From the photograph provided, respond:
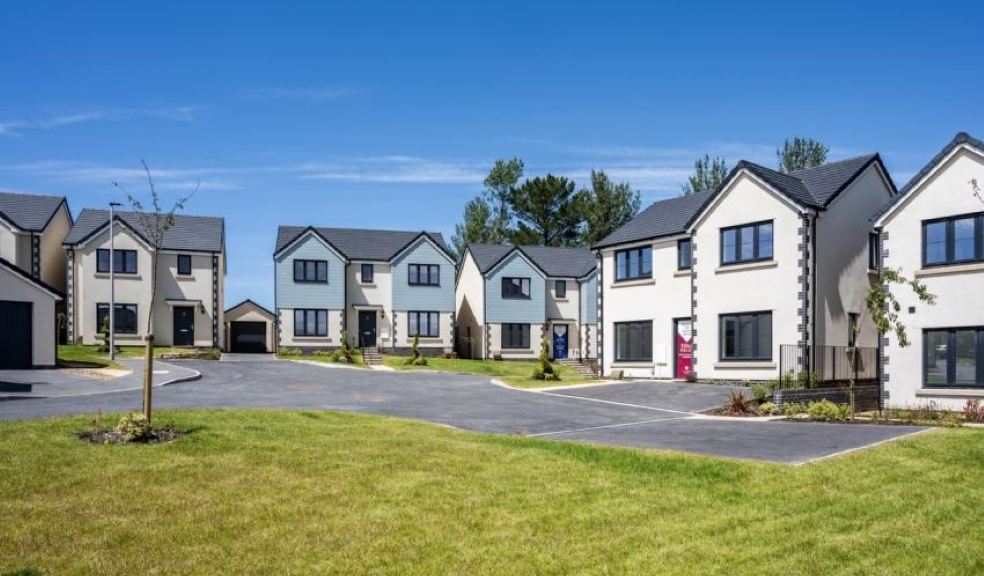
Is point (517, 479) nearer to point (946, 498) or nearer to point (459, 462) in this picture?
point (459, 462)

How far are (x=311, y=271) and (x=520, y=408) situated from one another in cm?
3326

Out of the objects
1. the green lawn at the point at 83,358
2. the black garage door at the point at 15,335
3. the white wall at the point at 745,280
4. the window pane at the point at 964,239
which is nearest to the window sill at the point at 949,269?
the window pane at the point at 964,239

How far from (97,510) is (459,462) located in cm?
531

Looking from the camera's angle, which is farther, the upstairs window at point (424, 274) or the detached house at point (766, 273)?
the upstairs window at point (424, 274)

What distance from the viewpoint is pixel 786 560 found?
902 centimetres

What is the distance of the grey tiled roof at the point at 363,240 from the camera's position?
55.1 meters

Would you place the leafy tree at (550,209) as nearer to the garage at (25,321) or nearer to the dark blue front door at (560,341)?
the dark blue front door at (560,341)

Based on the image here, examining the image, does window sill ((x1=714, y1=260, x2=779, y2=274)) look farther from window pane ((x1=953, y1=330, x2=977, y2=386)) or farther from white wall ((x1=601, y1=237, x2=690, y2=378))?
window pane ((x1=953, y1=330, x2=977, y2=386))

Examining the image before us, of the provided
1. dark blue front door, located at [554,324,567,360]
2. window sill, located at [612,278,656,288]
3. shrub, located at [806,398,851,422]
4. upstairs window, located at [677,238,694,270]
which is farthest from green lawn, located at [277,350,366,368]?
shrub, located at [806,398,851,422]

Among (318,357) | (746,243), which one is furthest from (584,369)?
(318,357)

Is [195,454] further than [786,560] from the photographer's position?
Yes

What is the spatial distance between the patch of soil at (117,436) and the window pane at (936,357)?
2073 cm

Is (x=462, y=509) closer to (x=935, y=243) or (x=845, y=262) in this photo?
(x=935, y=243)

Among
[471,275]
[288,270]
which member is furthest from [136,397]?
[471,275]
